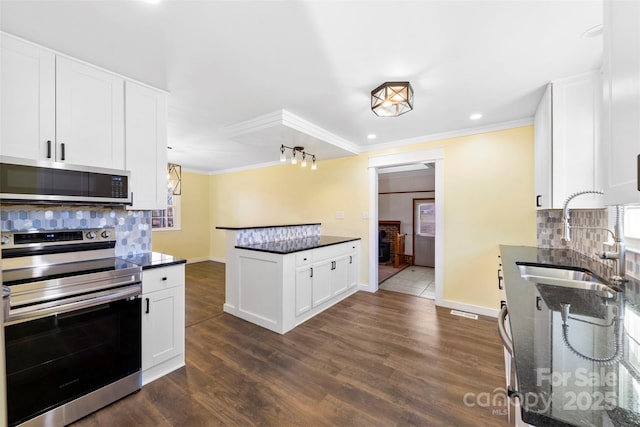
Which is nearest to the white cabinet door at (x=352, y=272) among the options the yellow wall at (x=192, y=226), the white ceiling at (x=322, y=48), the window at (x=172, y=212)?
the white ceiling at (x=322, y=48)

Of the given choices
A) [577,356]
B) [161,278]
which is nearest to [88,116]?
[161,278]

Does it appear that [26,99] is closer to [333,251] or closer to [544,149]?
[333,251]

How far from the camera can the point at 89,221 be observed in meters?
2.10

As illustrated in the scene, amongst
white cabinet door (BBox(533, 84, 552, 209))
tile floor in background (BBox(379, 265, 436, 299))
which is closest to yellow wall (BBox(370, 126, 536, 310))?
white cabinet door (BBox(533, 84, 552, 209))

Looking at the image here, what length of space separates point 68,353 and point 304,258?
6.60 ft

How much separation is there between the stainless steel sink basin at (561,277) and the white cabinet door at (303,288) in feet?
6.65

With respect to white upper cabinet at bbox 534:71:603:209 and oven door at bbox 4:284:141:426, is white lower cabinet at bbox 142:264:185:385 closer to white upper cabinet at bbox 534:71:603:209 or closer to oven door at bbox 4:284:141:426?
oven door at bbox 4:284:141:426

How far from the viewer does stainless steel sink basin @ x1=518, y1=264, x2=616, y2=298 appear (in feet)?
5.20

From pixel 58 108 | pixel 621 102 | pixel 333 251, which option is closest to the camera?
pixel 621 102

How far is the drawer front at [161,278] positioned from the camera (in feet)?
6.15

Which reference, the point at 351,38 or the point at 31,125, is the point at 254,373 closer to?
→ the point at 31,125

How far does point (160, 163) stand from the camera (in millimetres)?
2312

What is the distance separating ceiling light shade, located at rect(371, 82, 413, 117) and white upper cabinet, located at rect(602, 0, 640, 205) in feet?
3.93

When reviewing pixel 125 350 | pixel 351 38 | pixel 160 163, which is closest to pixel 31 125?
pixel 160 163
